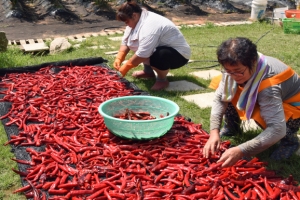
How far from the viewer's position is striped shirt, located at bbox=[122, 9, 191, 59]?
536 cm

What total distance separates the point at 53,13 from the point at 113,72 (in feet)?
23.7

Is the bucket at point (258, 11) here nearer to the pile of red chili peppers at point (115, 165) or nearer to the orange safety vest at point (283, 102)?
the pile of red chili peppers at point (115, 165)

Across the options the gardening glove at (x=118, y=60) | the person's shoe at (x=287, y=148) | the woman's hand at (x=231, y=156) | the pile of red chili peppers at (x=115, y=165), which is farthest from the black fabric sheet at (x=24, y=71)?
the person's shoe at (x=287, y=148)

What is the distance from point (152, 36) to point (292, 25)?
20.2 ft

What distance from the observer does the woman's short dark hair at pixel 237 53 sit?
9.59 feet

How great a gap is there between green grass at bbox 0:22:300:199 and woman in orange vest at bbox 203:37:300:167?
0.51 m

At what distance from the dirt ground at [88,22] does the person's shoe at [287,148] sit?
25.9 ft

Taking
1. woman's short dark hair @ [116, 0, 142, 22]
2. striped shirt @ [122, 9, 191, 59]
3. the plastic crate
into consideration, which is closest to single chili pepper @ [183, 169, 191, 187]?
striped shirt @ [122, 9, 191, 59]

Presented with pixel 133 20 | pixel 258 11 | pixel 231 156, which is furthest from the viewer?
pixel 258 11

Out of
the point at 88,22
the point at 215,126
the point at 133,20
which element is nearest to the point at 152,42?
the point at 133,20

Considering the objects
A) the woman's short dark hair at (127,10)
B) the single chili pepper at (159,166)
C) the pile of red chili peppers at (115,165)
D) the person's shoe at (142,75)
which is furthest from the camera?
the person's shoe at (142,75)

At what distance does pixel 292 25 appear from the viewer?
10062 mm

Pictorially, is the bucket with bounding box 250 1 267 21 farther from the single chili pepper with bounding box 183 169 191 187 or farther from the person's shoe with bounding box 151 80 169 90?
the single chili pepper with bounding box 183 169 191 187

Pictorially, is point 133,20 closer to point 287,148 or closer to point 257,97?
point 257,97
